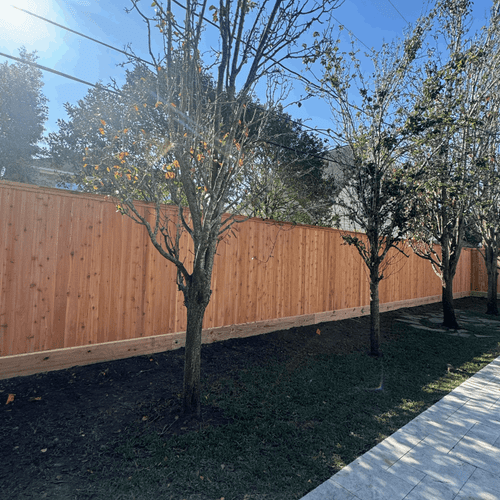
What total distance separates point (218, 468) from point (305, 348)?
331 centimetres

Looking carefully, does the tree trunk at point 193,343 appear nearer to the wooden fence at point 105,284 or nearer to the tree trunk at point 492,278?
the wooden fence at point 105,284

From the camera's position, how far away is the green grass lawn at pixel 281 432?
2.21m

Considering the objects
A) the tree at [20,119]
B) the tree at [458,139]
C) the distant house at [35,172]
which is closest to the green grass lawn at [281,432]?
the tree at [458,139]

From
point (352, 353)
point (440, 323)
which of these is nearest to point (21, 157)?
point (352, 353)

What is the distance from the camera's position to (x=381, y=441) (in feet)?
9.41

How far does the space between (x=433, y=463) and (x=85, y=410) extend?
9.73ft

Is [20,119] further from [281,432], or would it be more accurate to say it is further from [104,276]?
[281,432]

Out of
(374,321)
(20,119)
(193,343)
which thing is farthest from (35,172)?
(374,321)

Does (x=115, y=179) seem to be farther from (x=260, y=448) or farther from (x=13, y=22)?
(x=13, y=22)

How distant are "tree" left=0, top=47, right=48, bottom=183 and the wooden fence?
40.8 feet

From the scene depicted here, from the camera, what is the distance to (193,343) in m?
3.12

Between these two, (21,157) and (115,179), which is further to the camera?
(21,157)

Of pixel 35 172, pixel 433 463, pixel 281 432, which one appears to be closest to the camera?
pixel 433 463

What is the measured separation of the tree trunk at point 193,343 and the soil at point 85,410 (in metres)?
0.19
